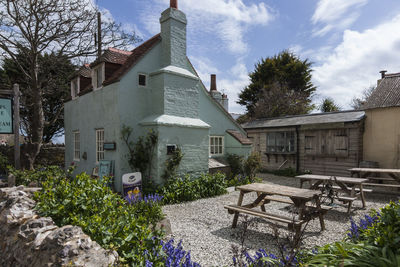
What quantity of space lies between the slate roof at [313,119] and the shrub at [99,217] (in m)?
11.7

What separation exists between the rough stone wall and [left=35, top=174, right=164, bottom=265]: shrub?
0.70 feet

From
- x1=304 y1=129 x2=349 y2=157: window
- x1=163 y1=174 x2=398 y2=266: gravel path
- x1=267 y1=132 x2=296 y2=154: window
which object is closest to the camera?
x1=163 y1=174 x2=398 y2=266: gravel path

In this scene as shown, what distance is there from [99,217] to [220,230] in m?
2.93

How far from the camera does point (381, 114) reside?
11.2 m

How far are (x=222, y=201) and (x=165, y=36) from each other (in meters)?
6.84

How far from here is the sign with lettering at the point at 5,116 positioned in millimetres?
6848

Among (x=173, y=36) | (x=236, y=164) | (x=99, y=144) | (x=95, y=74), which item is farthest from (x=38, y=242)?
(x=236, y=164)

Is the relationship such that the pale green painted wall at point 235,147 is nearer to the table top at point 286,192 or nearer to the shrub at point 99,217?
the table top at point 286,192

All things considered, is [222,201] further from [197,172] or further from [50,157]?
[50,157]

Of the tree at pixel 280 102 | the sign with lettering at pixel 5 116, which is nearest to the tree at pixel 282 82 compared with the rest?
the tree at pixel 280 102

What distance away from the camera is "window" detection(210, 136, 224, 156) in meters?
11.9

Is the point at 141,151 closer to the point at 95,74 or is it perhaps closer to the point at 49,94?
the point at 95,74

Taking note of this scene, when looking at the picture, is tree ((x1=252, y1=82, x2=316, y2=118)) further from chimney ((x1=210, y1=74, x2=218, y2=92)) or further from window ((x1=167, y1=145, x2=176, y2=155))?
window ((x1=167, y1=145, x2=176, y2=155))

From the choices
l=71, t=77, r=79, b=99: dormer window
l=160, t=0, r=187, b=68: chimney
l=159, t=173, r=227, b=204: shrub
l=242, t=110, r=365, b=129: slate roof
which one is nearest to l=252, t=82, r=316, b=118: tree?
l=242, t=110, r=365, b=129: slate roof
